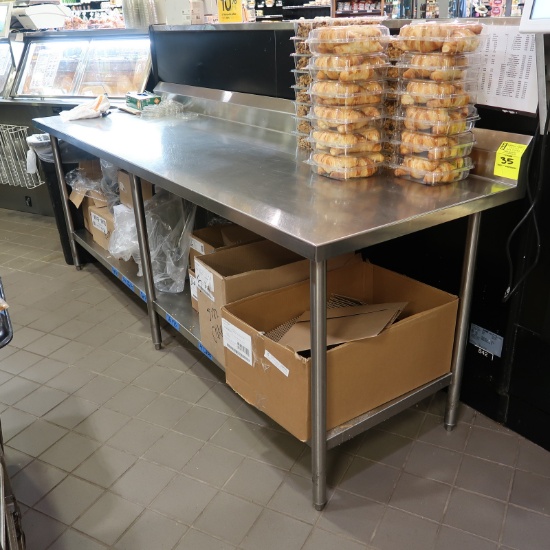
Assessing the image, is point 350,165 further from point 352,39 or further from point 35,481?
point 35,481

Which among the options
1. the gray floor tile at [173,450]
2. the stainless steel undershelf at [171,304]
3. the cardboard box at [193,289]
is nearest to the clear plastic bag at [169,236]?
the stainless steel undershelf at [171,304]

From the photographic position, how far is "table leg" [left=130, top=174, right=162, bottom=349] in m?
2.21

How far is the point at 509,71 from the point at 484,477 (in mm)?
1277

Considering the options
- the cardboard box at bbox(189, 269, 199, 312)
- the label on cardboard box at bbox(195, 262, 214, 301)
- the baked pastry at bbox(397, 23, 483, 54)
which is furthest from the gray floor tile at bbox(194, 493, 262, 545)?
the baked pastry at bbox(397, 23, 483, 54)

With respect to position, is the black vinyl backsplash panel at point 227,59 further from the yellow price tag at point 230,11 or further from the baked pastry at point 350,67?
the baked pastry at point 350,67

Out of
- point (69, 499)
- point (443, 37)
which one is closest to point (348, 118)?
point (443, 37)

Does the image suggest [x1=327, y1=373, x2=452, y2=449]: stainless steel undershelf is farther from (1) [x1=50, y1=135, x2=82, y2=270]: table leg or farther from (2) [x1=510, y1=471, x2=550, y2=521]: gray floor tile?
(1) [x1=50, y1=135, x2=82, y2=270]: table leg

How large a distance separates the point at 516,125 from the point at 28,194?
4.10m

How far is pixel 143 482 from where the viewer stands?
178 centimetres

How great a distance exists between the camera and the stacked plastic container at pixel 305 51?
172 cm

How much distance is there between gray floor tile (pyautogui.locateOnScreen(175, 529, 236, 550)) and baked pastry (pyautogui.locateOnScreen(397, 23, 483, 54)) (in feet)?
5.01

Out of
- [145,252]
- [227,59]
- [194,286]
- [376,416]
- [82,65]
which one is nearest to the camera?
[376,416]

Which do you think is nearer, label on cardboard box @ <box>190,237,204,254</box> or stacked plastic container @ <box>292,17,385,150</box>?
stacked plastic container @ <box>292,17,385,150</box>

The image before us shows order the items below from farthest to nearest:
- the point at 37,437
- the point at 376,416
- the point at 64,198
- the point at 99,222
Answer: the point at 64,198 < the point at 99,222 < the point at 37,437 < the point at 376,416
